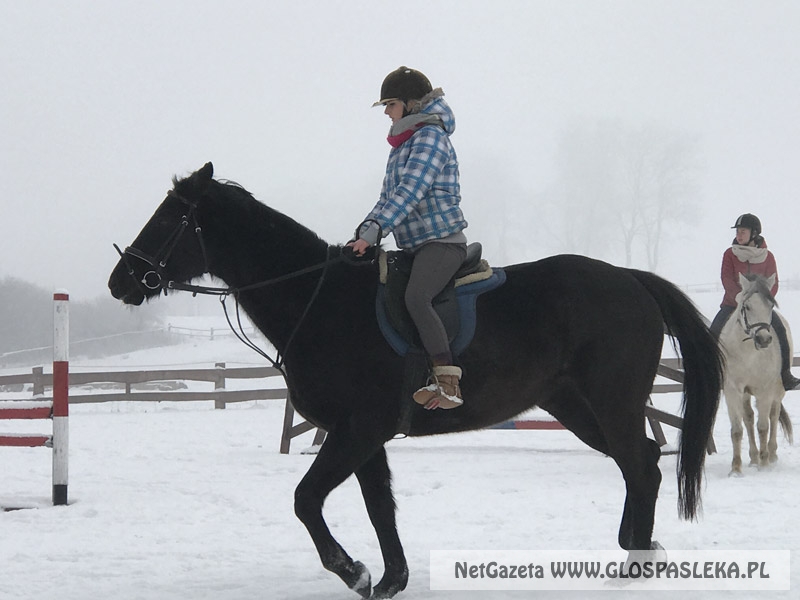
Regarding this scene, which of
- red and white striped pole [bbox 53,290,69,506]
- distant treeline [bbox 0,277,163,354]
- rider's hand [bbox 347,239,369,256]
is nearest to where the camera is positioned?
rider's hand [bbox 347,239,369,256]

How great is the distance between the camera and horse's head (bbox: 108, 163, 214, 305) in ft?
14.8

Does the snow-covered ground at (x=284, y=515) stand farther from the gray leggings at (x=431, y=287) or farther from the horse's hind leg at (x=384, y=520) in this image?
the gray leggings at (x=431, y=287)

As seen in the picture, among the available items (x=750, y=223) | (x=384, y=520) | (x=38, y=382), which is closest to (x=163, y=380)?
(x=38, y=382)

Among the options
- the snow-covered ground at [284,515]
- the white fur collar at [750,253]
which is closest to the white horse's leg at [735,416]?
the snow-covered ground at [284,515]

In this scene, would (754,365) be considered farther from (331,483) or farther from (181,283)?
(181,283)

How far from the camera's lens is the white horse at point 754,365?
343 inches

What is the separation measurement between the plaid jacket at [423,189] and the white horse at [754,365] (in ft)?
17.2

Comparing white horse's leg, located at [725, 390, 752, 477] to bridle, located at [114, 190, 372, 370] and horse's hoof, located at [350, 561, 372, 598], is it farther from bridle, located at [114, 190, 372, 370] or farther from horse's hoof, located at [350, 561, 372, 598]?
bridle, located at [114, 190, 372, 370]

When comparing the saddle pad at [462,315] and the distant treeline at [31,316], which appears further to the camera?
the distant treeline at [31,316]

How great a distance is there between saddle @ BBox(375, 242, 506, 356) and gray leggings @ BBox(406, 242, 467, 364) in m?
0.07

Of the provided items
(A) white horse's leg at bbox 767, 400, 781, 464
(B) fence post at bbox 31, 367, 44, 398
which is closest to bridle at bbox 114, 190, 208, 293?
(A) white horse's leg at bbox 767, 400, 781, 464

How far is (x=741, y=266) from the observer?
30.8ft

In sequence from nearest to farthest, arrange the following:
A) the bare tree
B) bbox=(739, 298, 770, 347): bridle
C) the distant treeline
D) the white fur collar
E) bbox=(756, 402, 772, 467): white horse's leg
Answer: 1. bbox=(739, 298, 770, 347): bridle
2. bbox=(756, 402, 772, 467): white horse's leg
3. the white fur collar
4. the distant treeline
5. the bare tree

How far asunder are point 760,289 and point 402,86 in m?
5.71
